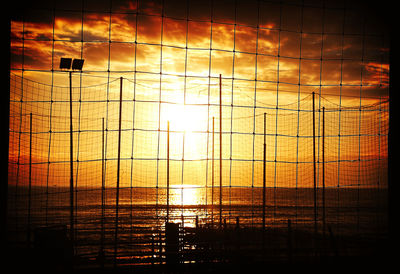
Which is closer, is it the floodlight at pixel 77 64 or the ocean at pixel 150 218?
the floodlight at pixel 77 64

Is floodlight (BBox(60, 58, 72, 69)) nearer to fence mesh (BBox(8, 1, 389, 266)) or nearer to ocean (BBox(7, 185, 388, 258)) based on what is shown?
fence mesh (BBox(8, 1, 389, 266))

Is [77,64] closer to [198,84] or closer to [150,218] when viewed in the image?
[198,84]

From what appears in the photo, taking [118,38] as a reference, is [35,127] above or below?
below

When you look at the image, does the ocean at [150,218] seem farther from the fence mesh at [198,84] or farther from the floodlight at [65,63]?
the floodlight at [65,63]

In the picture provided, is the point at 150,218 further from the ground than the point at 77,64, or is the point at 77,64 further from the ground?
the point at 77,64

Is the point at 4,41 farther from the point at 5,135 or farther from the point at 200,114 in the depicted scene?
the point at 200,114

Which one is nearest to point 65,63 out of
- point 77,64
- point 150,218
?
point 77,64

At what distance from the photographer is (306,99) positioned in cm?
760

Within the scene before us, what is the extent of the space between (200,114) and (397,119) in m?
4.80

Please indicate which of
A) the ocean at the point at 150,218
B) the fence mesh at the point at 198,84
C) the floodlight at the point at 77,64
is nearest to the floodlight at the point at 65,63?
the floodlight at the point at 77,64

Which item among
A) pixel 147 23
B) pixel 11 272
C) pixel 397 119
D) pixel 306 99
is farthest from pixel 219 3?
pixel 11 272

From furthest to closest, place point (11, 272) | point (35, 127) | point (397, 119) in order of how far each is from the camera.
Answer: point (35, 127)
point (11, 272)
point (397, 119)

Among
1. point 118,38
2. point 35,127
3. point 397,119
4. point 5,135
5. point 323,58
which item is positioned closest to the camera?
point 5,135

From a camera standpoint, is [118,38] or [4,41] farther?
[118,38]
